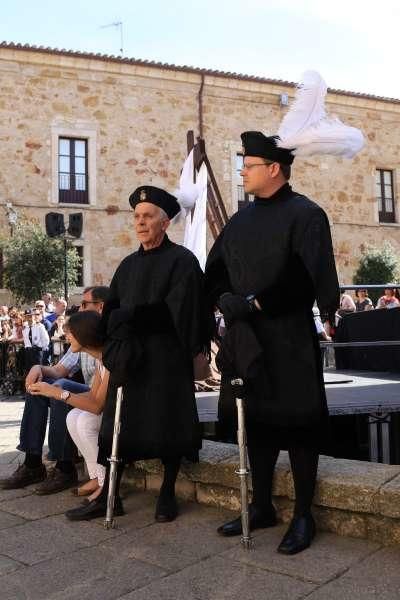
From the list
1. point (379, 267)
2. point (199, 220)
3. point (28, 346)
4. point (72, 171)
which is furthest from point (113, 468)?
point (379, 267)

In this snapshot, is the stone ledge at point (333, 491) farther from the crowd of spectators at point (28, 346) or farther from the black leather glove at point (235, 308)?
the crowd of spectators at point (28, 346)

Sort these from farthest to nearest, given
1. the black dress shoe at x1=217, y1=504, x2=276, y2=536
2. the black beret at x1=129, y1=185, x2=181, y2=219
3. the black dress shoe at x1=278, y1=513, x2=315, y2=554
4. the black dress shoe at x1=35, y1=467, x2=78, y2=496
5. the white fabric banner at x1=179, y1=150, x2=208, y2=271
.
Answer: the white fabric banner at x1=179, y1=150, x2=208, y2=271 < the black dress shoe at x1=35, y1=467, x2=78, y2=496 < the black beret at x1=129, y1=185, x2=181, y2=219 < the black dress shoe at x1=217, y1=504, x2=276, y2=536 < the black dress shoe at x1=278, y1=513, x2=315, y2=554

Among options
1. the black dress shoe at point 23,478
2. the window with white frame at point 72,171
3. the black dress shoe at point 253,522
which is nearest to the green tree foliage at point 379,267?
the window with white frame at point 72,171

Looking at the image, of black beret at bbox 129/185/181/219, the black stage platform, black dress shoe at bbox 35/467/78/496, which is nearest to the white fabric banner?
the black stage platform

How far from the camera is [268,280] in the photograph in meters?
2.88

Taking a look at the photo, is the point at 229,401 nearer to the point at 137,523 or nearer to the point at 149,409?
the point at 149,409

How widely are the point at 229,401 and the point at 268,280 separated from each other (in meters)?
0.60

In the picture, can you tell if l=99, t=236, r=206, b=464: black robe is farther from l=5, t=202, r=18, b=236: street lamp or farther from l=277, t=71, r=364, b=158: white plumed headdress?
l=5, t=202, r=18, b=236: street lamp

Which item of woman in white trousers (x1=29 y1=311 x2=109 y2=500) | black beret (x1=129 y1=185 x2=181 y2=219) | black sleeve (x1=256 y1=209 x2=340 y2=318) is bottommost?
woman in white trousers (x1=29 y1=311 x2=109 y2=500)

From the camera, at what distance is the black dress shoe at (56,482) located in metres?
3.78

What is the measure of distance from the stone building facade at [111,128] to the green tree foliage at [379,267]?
118 cm

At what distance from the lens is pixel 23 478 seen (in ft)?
13.1

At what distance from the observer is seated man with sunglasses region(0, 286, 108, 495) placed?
12.8ft

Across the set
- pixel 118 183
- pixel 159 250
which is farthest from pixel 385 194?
pixel 159 250
